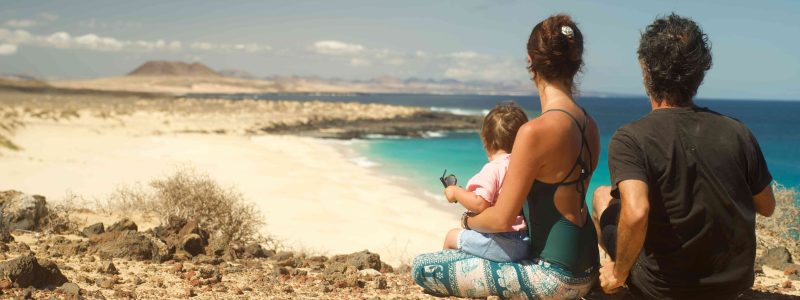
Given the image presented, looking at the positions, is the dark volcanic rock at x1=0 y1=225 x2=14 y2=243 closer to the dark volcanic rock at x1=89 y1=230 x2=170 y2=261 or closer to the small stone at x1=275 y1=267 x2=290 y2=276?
the dark volcanic rock at x1=89 y1=230 x2=170 y2=261

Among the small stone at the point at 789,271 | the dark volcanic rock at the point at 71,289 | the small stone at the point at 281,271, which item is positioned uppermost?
the dark volcanic rock at the point at 71,289

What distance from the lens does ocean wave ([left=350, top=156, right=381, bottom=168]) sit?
22.4 meters

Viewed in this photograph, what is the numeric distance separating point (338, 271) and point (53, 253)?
2.31 metres

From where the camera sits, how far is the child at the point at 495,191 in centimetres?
387

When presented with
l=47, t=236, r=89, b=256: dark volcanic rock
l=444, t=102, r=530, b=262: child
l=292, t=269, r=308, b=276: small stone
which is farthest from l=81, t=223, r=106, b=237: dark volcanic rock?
l=444, t=102, r=530, b=262: child

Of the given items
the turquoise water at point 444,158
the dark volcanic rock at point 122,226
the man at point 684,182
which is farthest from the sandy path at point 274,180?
the man at point 684,182

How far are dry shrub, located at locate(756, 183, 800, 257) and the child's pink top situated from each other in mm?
4499

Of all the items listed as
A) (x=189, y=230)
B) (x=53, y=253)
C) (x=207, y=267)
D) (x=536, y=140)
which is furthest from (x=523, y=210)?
(x=53, y=253)

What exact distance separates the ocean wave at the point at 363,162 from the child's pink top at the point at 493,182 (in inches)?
715

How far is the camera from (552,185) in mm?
3557

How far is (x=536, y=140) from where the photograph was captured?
3.40 m

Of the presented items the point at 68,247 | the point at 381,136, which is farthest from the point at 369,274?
the point at 381,136

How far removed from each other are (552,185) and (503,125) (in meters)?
0.57

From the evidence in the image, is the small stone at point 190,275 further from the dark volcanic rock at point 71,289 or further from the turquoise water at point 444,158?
the turquoise water at point 444,158
